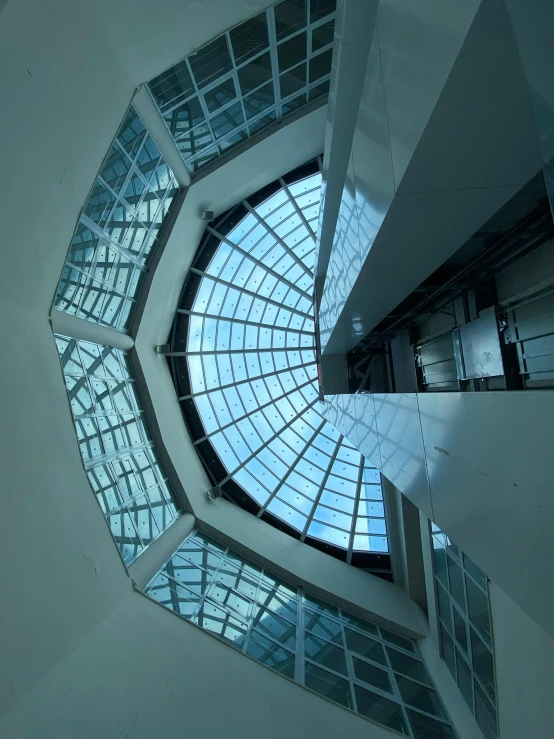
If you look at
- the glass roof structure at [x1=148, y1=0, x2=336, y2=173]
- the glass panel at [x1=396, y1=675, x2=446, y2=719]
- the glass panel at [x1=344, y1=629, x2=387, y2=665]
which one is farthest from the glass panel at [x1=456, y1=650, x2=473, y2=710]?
the glass roof structure at [x1=148, y1=0, x2=336, y2=173]

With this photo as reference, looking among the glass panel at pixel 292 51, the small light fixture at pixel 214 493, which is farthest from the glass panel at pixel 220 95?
the small light fixture at pixel 214 493

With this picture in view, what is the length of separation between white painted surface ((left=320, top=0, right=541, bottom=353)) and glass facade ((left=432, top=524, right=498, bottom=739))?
6.60 metres

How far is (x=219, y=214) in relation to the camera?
18.0m

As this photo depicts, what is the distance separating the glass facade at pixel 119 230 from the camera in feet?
33.7

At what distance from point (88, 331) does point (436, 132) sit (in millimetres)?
10945

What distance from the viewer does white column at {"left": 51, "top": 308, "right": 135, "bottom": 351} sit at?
10161mm

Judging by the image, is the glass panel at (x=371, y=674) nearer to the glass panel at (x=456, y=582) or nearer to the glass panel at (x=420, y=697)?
the glass panel at (x=420, y=697)

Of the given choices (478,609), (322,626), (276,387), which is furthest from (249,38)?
(322,626)

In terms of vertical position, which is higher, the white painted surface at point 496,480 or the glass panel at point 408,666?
the white painted surface at point 496,480

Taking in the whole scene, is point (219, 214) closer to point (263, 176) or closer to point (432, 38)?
point (263, 176)

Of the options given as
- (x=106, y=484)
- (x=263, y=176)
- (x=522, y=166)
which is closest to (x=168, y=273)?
(x=263, y=176)

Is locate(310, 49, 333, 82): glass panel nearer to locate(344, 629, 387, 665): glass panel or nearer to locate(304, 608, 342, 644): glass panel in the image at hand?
locate(304, 608, 342, 644): glass panel

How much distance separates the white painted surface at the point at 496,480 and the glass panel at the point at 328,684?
9.34 metres

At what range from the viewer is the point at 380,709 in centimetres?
1154
